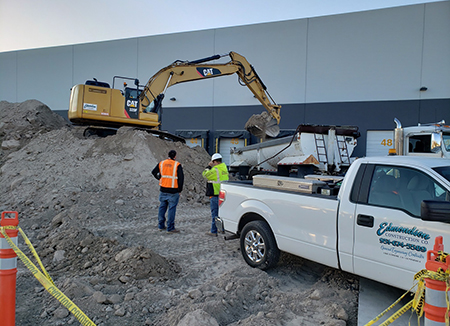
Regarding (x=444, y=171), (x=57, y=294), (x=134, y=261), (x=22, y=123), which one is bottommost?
(x=134, y=261)

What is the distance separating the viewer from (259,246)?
5004 millimetres

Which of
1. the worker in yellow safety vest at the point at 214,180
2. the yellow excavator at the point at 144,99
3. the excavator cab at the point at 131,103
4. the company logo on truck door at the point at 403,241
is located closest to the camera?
the company logo on truck door at the point at 403,241

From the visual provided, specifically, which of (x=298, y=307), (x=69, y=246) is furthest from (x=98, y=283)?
(x=298, y=307)

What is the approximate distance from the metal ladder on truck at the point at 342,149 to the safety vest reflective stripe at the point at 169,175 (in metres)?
6.64

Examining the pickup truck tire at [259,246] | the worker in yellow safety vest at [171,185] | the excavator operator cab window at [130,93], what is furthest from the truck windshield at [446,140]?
the excavator operator cab window at [130,93]

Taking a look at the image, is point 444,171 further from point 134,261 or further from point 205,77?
point 205,77

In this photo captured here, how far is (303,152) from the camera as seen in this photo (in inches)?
431

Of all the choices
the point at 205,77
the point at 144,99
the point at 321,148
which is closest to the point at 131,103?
the point at 144,99

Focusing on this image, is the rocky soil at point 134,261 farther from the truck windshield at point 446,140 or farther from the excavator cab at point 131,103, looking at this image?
the truck windshield at point 446,140

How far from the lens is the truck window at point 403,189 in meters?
3.44

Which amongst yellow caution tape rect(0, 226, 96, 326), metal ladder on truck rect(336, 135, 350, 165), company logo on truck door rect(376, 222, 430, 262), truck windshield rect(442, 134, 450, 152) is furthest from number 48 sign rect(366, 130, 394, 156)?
yellow caution tape rect(0, 226, 96, 326)

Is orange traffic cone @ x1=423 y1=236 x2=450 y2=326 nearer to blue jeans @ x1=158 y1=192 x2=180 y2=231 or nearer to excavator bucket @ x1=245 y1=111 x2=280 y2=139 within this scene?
blue jeans @ x1=158 y1=192 x2=180 y2=231

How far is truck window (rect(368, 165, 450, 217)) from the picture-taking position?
344 cm

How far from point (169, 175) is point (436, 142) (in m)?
6.65
